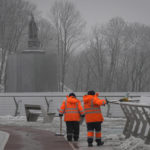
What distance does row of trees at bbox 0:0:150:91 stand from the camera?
5538cm

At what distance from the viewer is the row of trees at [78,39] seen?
55375 millimetres

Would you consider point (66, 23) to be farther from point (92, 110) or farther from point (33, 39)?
point (92, 110)

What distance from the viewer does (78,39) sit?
60.1 metres

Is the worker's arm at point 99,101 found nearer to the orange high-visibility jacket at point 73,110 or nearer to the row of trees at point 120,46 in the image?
the orange high-visibility jacket at point 73,110

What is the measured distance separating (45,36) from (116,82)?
14.3 meters

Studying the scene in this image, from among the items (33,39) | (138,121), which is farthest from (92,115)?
(33,39)

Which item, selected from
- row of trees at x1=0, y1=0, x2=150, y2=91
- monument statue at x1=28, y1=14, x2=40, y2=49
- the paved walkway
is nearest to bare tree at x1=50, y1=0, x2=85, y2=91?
row of trees at x1=0, y1=0, x2=150, y2=91

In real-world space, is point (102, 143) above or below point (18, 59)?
below

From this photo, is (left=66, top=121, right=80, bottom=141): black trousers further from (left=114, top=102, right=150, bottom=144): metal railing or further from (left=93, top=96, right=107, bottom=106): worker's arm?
(left=93, top=96, right=107, bottom=106): worker's arm

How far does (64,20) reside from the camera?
59.2 metres

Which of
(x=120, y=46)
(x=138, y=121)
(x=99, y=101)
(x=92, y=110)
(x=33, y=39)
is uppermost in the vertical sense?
(x=120, y=46)

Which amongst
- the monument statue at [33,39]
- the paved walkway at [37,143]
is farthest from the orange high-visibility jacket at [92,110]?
the monument statue at [33,39]

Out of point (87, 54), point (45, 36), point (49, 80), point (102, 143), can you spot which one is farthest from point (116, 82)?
point (102, 143)

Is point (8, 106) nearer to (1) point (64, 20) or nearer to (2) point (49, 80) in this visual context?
(2) point (49, 80)
